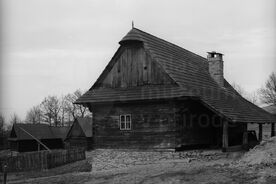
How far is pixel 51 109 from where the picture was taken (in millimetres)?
79812

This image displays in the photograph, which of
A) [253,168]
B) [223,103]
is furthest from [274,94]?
[253,168]

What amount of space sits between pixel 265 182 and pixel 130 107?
28.8ft

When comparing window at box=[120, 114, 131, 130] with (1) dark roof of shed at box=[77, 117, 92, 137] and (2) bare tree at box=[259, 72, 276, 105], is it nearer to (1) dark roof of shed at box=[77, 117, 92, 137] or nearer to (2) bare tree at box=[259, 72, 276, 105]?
(1) dark roof of shed at box=[77, 117, 92, 137]

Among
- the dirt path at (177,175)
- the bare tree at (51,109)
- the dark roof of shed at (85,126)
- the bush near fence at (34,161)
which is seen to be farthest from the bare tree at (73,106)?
the dirt path at (177,175)

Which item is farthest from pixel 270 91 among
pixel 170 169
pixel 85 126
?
pixel 170 169

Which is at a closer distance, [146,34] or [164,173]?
[164,173]

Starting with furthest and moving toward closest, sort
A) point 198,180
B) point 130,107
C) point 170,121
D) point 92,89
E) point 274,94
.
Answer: point 274,94
point 92,89
point 130,107
point 170,121
point 198,180

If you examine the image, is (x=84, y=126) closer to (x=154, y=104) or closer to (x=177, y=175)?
(x=154, y=104)

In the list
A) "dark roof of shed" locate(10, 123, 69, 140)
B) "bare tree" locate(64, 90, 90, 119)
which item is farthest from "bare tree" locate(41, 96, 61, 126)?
"dark roof of shed" locate(10, 123, 69, 140)

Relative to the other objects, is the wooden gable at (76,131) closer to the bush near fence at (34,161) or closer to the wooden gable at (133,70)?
the bush near fence at (34,161)

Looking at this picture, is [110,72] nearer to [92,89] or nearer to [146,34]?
[92,89]

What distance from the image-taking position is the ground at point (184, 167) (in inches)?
539

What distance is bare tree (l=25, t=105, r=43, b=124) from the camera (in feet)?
279

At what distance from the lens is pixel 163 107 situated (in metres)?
18.7
